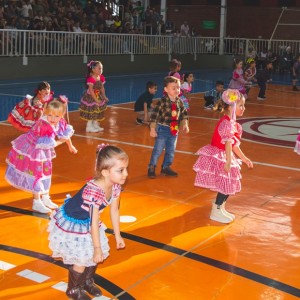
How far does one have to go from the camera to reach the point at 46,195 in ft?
21.5

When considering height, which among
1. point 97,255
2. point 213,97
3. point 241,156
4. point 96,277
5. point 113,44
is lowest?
point 96,277

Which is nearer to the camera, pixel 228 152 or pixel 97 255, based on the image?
pixel 97 255

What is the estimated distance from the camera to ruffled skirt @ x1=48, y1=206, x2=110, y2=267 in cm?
413

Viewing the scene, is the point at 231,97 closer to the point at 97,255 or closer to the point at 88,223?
the point at 88,223

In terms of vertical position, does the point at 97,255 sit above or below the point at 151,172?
above

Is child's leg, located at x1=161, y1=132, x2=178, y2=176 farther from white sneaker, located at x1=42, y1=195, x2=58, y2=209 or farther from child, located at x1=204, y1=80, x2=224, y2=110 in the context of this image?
child, located at x1=204, y1=80, x2=224, y2=110

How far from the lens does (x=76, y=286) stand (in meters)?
4.30

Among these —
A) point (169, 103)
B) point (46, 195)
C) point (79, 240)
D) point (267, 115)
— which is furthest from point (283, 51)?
point (79, 240)

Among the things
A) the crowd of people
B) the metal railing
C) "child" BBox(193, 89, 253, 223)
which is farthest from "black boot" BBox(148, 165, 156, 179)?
the crowd of people

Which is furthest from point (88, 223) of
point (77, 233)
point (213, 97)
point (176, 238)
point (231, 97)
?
point (213, 97)

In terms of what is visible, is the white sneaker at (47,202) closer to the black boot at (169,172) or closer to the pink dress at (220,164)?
the pink dress at (220,164)

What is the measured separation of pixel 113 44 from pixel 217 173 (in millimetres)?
19099

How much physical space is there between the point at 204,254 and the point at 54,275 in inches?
56.8

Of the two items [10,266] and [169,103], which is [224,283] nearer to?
[10,266]
